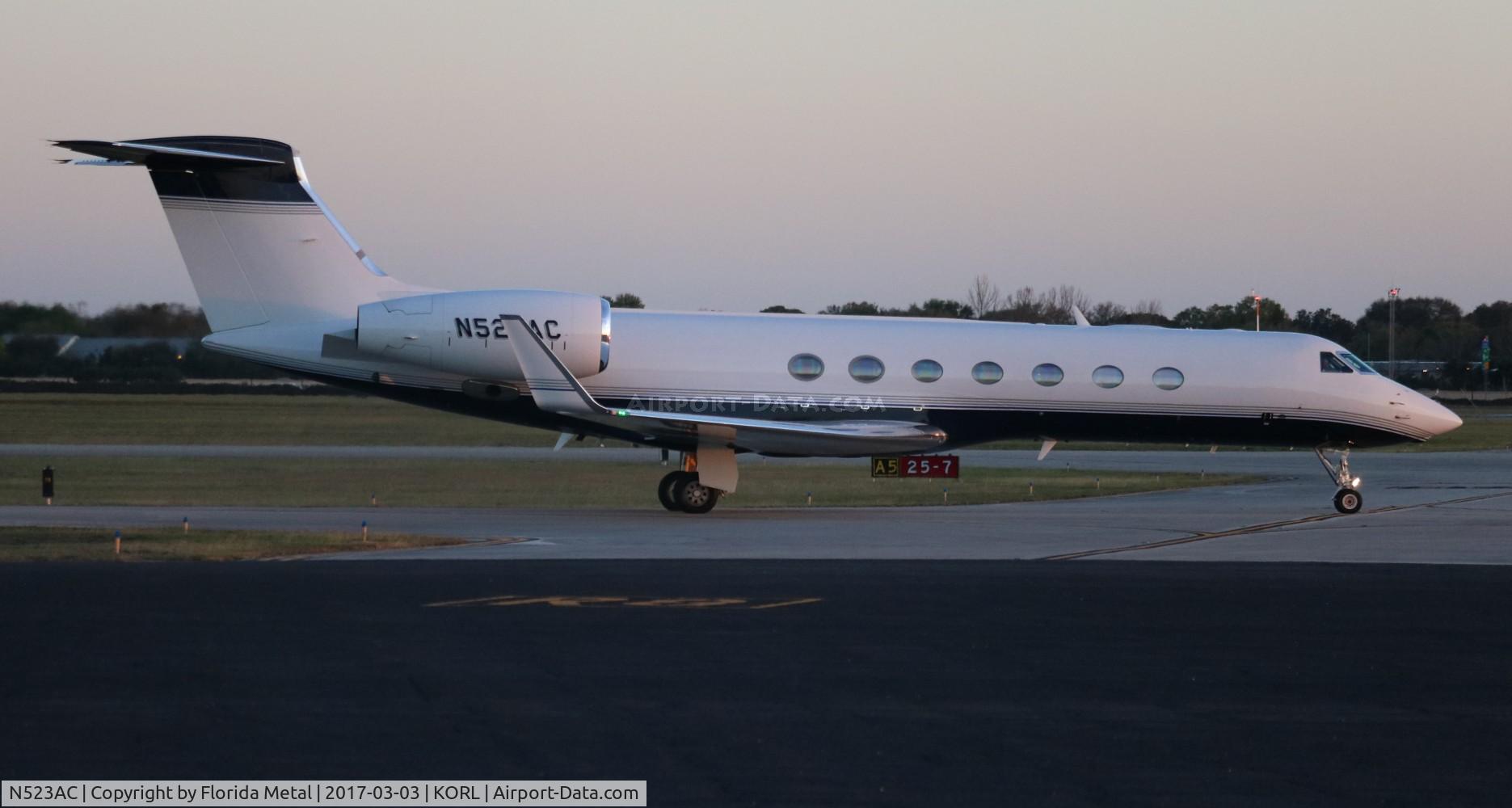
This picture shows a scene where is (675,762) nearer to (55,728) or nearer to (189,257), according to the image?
(55,728)

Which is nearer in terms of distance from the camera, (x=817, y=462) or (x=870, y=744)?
(x=870, y=744)

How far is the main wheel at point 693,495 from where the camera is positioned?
21.9 meters

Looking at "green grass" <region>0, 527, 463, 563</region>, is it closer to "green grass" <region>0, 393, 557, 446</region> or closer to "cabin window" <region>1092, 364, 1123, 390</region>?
"cabin window" <region>1092, 364, 1123, 390</region>

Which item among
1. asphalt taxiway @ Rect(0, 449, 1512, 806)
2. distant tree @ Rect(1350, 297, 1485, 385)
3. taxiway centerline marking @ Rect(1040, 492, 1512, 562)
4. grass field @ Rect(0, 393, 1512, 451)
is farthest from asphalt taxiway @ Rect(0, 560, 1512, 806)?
distant tree @ Rect(1350, 297, 1485, 385)

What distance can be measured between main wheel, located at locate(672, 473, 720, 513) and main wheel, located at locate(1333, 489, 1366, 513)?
30.3 ft

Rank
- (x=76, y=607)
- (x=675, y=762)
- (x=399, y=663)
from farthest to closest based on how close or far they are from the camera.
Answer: (x=76, y=607) → (x=399, y=663) → (x=675, y=762)

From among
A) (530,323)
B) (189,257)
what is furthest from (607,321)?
(189,257)

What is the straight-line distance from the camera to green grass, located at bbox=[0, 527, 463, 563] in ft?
50.3

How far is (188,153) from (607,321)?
616 centimetres

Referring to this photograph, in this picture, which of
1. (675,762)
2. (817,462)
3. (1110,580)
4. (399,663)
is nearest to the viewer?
(675,762)

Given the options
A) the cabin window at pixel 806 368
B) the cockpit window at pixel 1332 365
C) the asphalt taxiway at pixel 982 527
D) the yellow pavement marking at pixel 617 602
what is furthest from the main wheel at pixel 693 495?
the cockpit window at pixel 1332 365

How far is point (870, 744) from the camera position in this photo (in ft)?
23.7

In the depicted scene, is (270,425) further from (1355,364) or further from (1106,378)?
(1355,364)

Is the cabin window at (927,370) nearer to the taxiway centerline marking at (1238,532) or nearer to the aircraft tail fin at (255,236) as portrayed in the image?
the taxiway centerline marking at (1238,532)
